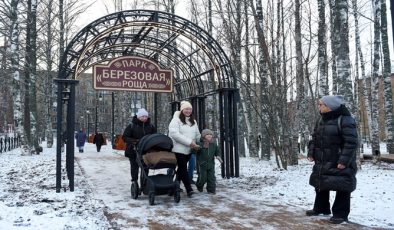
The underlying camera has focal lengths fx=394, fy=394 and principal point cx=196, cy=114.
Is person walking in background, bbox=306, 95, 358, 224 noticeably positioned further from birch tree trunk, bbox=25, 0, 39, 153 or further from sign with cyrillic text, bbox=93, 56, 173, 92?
birch tree trunk, bbox=25, 0, 39, 153

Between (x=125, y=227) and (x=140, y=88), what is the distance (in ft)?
17.9

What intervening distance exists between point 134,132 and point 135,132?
20mm

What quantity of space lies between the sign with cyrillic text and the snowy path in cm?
283

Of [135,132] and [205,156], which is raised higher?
[135,132]

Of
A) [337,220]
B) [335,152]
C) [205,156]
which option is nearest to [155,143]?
[205,156]

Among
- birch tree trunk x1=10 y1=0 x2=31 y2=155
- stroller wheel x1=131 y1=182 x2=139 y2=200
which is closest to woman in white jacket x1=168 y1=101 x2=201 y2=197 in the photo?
stroller wheel x1=131 y1=182 x2=139 y2=200

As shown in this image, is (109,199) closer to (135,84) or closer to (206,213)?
(206,213)

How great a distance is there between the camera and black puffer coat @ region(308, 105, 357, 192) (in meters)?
5.33

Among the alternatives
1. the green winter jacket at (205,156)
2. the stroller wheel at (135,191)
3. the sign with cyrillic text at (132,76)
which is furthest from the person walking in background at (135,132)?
the sign with cyrillic text at (132,76)

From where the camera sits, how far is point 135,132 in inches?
312

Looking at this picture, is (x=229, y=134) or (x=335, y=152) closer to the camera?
(x=335, y=152)

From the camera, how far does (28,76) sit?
21672 millimetres

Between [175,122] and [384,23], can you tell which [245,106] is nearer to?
[384,23]

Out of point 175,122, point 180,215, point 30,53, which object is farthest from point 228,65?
point 30,53
